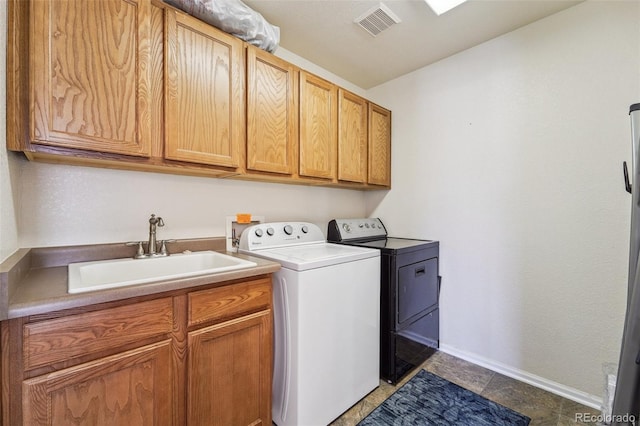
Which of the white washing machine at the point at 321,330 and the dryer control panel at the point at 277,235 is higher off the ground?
the dryer control panel at the point at 277,235

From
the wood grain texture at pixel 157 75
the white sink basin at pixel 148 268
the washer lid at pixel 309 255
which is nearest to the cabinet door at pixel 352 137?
the washer lid at pixel 309 255

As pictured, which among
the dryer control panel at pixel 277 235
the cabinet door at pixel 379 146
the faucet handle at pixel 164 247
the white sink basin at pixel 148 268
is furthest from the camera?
the cabinet door at pixel 379 146

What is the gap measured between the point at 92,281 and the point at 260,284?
0.76m

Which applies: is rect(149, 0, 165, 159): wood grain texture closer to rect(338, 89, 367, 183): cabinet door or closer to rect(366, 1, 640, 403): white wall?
rect(338, 89, 367, 183): cabinet door

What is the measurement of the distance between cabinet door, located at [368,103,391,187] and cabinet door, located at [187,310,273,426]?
5.33 feet

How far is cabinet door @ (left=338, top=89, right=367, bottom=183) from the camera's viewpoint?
7.18 ft

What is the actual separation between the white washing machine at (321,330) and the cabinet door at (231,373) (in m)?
0.13

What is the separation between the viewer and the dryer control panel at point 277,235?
71.1 inches

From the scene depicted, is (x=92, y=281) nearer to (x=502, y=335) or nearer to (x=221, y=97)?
(x=221, y=97)

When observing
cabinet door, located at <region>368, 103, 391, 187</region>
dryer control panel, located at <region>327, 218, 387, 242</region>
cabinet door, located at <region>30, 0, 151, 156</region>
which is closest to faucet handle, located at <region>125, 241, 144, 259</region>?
cabinet door, located at <region>30, 0, 151, 156</region>

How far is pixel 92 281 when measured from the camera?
4.10 ft

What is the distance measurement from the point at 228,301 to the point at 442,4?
205 centimetres

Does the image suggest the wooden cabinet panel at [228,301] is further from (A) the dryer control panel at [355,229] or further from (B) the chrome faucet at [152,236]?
(A) the dryer control panel at [355,229]

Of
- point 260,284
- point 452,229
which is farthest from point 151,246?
point 452,229
